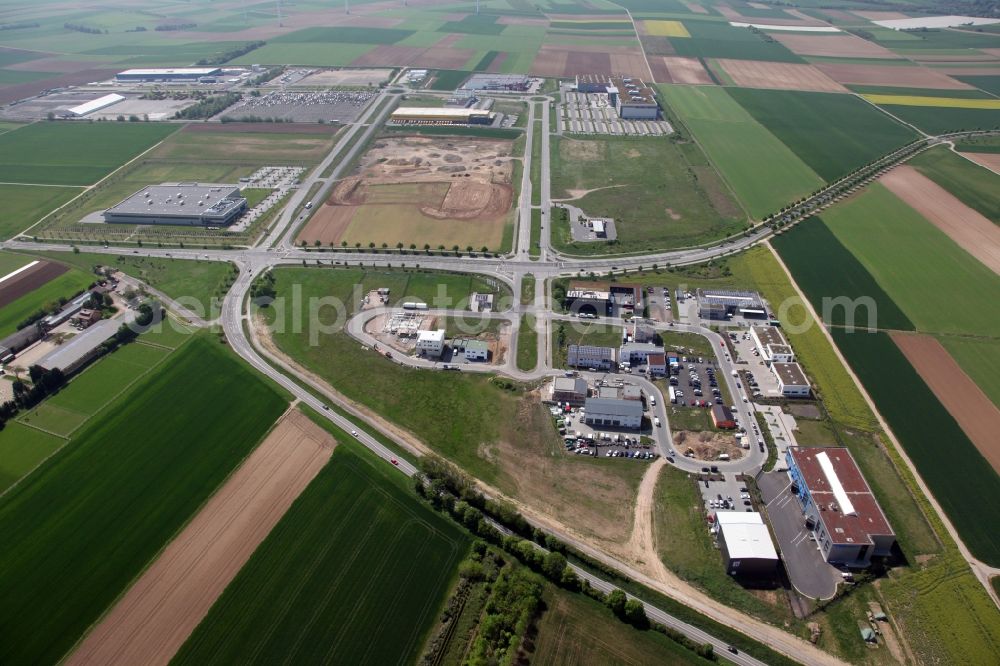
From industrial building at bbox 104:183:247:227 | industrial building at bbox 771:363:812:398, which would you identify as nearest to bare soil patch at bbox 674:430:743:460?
industrial building at bbox 771:363:812:398

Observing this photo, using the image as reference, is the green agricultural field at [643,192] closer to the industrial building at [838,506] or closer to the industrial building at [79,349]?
the industrial building at [838,506]

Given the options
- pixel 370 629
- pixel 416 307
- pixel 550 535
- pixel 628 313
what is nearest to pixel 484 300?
pixel 416 307

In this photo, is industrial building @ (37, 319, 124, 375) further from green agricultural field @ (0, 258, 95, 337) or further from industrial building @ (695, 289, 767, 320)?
industrial building @ (695, 289, 767, 320)

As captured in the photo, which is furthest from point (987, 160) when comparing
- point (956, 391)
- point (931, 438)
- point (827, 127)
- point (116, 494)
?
point (116, 494)

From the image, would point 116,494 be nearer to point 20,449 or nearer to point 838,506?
point 20,449

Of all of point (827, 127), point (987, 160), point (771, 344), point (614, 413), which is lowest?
point (614, 413)

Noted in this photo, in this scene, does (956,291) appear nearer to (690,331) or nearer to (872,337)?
(872,337)
